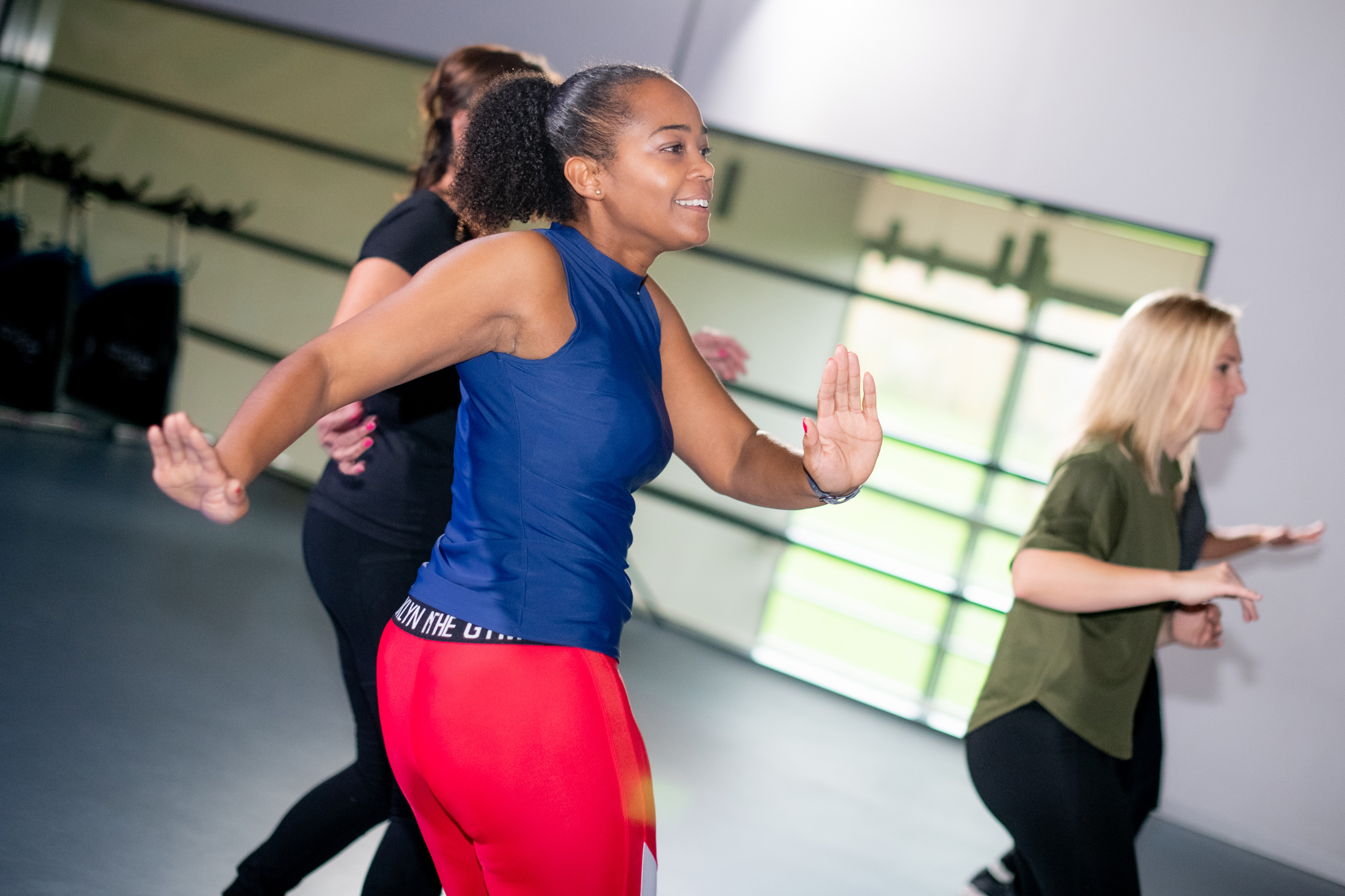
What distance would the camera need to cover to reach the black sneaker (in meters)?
2.41

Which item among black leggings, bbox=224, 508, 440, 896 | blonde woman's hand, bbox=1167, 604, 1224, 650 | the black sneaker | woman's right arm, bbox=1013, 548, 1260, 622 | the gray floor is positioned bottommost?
the gray floor

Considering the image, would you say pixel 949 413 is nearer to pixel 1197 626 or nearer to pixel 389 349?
pixel 1197 626

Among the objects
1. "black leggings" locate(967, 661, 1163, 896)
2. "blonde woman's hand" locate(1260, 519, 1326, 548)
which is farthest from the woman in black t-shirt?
"blonde woman's hand" locate(1260, 519, 1326, 548)

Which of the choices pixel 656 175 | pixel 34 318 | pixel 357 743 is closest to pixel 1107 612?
pixel 656 175

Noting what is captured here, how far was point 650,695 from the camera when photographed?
13.7ft

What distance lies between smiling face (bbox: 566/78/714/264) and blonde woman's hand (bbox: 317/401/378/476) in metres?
0.57

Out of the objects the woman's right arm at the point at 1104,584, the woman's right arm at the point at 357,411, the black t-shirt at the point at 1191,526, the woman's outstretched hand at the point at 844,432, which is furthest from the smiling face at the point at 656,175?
the black t-shirt at the point at 1191,526

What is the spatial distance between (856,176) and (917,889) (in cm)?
331

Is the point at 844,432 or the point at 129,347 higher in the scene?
the point at 844,432

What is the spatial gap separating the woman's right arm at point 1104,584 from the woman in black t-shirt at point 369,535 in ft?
3.36

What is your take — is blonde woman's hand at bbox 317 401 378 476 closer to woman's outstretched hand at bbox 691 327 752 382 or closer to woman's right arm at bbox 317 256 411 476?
woman's right arm at bbox 317 256 411 476

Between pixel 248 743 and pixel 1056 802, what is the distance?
6.92 ft

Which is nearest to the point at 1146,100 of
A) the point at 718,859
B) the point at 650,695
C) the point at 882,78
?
the point at 882,78

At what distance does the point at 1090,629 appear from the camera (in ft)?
6.41
